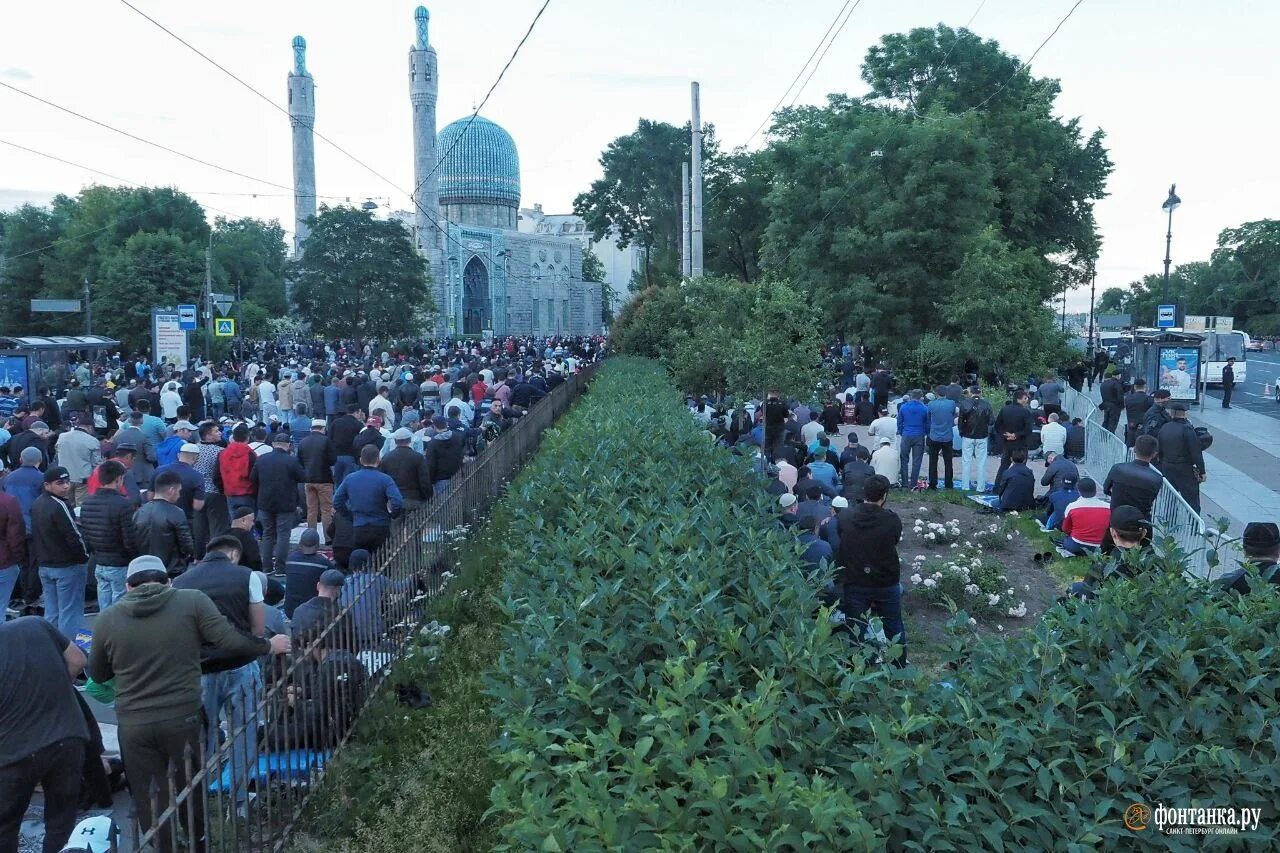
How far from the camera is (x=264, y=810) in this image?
5.20 metres

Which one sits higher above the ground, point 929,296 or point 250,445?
point 929,296

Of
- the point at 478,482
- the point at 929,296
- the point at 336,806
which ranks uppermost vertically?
the point at 929,296

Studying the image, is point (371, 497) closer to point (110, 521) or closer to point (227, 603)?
point (110, 521)

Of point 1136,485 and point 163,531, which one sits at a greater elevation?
point 1136,485

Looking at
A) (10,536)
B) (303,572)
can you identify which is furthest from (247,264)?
(303,572)

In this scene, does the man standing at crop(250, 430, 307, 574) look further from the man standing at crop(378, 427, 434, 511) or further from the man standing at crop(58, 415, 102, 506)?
the man standing at crop(58, 415, 102, 506)

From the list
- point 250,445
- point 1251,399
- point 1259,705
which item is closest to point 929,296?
point 1251,399

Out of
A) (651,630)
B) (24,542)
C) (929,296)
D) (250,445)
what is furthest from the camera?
(929,296)

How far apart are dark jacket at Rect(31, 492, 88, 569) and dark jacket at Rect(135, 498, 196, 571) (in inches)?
19.8

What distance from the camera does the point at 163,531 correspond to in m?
7.86

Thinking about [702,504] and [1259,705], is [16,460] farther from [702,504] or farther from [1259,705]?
[1259,705]

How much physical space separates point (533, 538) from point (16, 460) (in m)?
9.22

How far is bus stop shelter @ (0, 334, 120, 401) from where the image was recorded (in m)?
22.3

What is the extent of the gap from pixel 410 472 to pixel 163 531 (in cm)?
339
